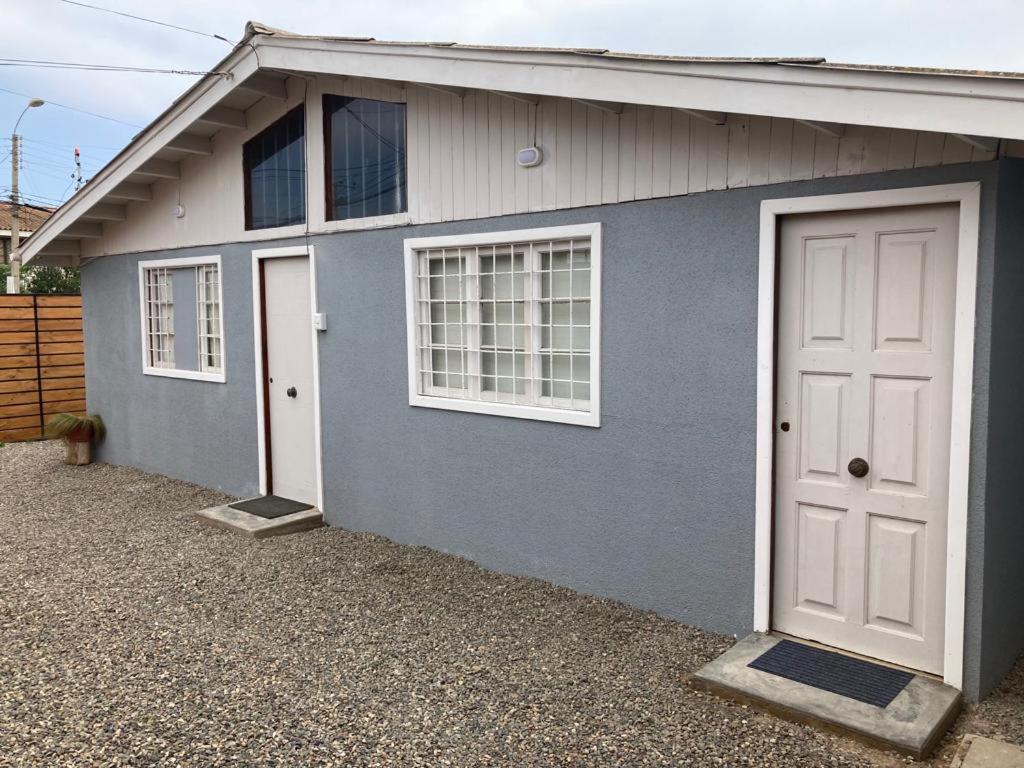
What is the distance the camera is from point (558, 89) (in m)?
4.34

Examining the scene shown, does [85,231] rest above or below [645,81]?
below

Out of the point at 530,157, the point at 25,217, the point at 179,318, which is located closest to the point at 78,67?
the point at 179,318

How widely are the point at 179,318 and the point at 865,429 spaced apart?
6982mm

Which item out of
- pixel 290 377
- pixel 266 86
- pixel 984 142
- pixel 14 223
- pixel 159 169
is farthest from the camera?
pixel 14 223

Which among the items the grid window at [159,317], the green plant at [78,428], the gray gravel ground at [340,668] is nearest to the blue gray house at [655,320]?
the gray gravel ground at [340,668]

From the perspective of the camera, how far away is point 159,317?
8898mm

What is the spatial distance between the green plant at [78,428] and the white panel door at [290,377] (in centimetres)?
349

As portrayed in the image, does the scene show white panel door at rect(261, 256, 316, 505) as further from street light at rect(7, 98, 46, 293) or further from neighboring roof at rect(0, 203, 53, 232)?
neighboring roof at rect(0, 203, 53, 232)

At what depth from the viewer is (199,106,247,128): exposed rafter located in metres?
7.22

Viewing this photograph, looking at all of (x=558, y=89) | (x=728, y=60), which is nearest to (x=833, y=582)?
(x=728, y=60)

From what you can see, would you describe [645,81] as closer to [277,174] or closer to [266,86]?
[266,86]

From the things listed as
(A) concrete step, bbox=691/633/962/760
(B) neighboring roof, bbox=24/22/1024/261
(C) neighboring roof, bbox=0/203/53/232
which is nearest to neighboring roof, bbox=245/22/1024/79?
(B) neighboring roof, bbox=24/22/1024/261

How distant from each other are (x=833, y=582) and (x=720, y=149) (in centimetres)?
228

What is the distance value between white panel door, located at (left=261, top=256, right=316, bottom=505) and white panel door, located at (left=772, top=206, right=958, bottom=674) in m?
4.27
